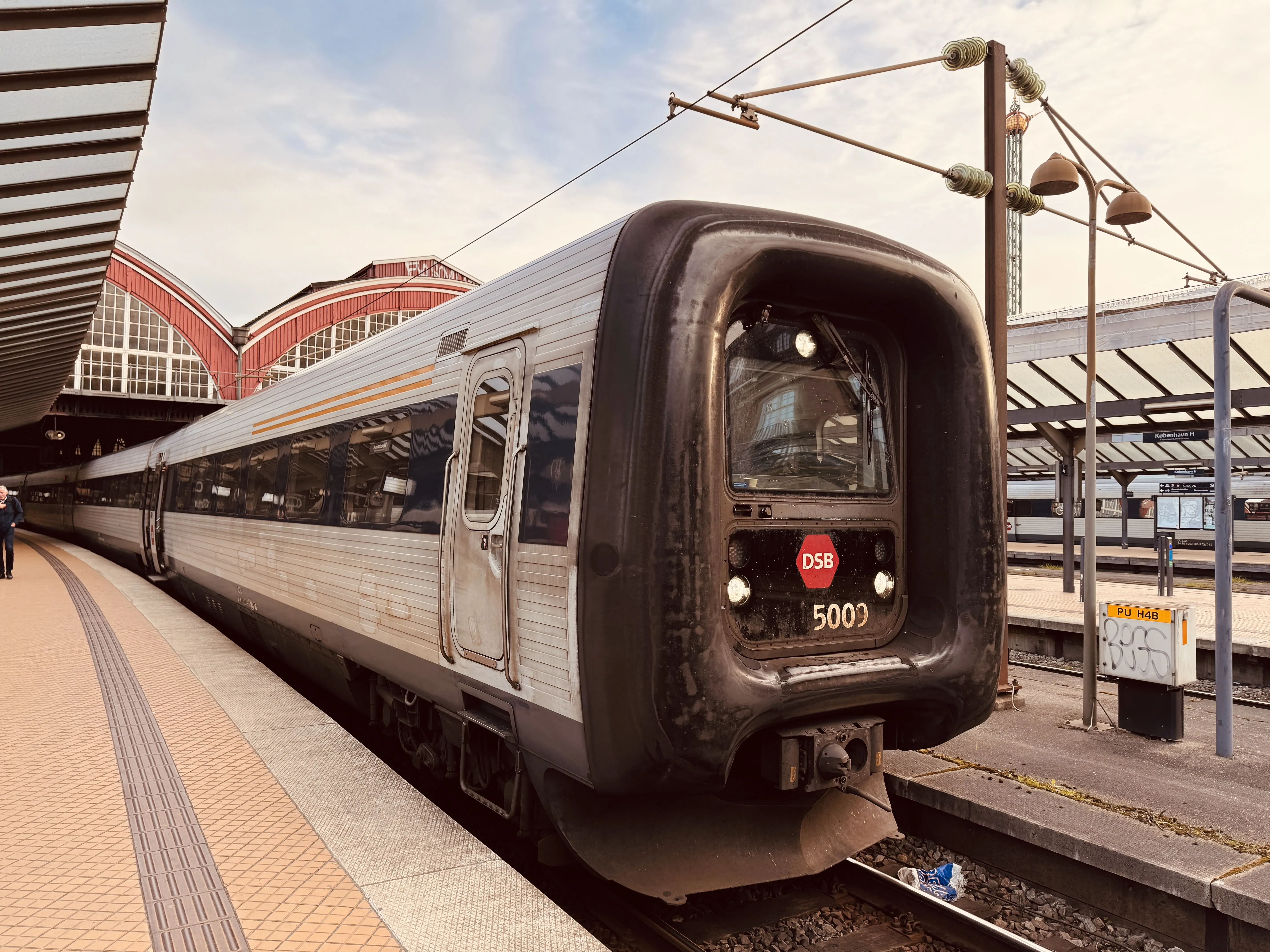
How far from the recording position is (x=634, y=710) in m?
3.29

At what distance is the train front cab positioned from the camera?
3330mm

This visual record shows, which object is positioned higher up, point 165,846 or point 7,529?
point 7,529

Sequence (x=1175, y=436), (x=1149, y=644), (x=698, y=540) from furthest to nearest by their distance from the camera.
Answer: (x=1175, y=436) → (x=1149, y=644) → (x=698, y=540)

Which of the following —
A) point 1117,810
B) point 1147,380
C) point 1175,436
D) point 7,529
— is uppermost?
point 1147,380

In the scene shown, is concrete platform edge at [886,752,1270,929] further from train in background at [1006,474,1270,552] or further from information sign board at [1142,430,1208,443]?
train in background at [1006,474,1270,552]

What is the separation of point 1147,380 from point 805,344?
53.2ft

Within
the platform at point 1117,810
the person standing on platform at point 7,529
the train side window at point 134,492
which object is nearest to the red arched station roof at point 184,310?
the train side window at point 134,492

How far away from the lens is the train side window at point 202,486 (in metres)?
10.8

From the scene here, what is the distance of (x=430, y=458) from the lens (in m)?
4.88

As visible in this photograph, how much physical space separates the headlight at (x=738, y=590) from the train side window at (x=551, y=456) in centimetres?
72

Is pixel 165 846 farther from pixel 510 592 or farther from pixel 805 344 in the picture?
pixel 805 344

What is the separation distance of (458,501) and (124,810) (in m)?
2.08

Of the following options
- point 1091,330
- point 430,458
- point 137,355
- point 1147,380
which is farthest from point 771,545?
point 137,355

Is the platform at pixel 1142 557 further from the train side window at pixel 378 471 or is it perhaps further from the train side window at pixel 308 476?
the train side window at pixel 378 471
